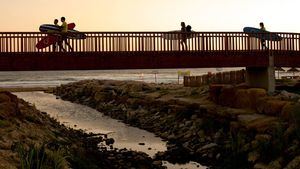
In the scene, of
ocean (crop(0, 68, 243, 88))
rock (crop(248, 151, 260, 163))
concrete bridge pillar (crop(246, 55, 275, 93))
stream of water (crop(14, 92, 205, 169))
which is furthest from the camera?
ocean (crop(0, 68, 243, 88))

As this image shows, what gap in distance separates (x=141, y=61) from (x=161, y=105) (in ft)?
33.2

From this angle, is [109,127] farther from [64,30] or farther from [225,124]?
[225,124]

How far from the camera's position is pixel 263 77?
91.9ft

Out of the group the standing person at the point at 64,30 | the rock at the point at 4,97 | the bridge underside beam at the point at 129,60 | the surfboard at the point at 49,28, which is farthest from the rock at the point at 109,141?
the surfboard at the point at 49,28

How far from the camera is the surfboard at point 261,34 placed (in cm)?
2805

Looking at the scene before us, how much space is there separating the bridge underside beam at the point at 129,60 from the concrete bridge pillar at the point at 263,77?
392 millimetres

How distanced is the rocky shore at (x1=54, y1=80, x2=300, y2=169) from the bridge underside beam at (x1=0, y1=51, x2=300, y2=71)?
→ 192cm

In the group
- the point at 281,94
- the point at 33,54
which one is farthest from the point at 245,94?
the point at 33,54

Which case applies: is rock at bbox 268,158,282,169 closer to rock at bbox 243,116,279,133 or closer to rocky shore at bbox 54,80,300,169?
rocky shore at bbox 54,80,300,169

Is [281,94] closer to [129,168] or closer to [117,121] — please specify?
[129,168]

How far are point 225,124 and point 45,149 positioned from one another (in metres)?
10.9

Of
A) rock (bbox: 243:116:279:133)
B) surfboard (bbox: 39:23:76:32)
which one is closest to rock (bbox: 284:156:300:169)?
rock (bbox: 243:116:279:133)

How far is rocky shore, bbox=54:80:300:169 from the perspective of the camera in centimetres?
1811

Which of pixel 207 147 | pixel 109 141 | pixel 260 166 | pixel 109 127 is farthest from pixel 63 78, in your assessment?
pixel 260 166
